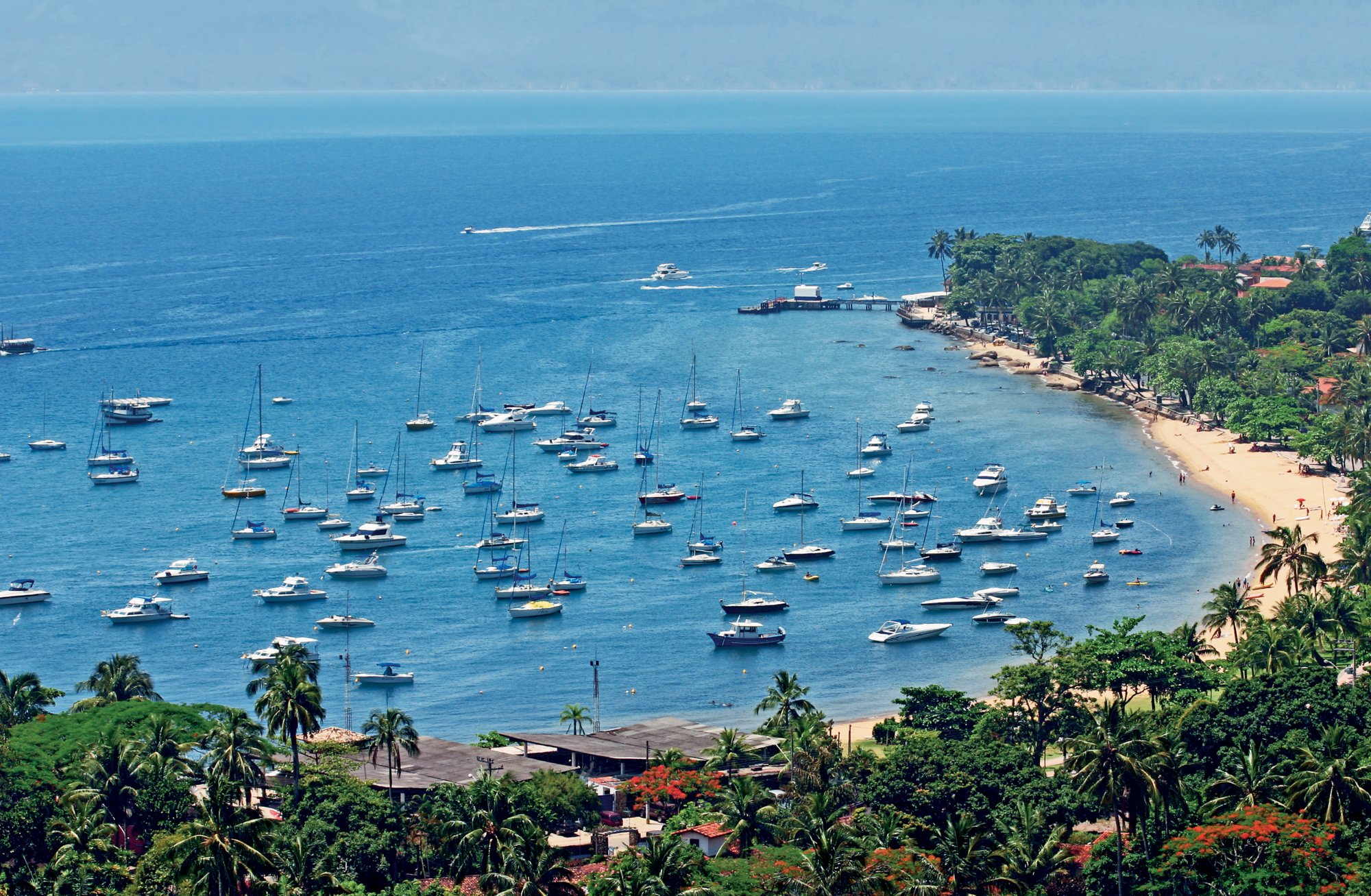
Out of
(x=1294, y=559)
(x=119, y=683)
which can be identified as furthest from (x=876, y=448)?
(x=119, y=683)

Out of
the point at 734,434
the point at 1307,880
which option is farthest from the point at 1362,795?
the point at 734,434

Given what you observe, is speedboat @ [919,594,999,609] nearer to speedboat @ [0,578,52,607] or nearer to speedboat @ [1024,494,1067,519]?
speedboat @ [1024,494,1067,519]

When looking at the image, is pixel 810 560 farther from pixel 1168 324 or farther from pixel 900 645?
pixel 1168 324

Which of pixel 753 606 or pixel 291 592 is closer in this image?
pixel 753 606

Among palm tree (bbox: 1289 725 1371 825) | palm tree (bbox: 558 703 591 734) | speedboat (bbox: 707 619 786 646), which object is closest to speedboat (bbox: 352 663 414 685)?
palm tree (bbox: 558 703 591 734)

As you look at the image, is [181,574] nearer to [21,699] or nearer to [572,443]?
[21,699]
